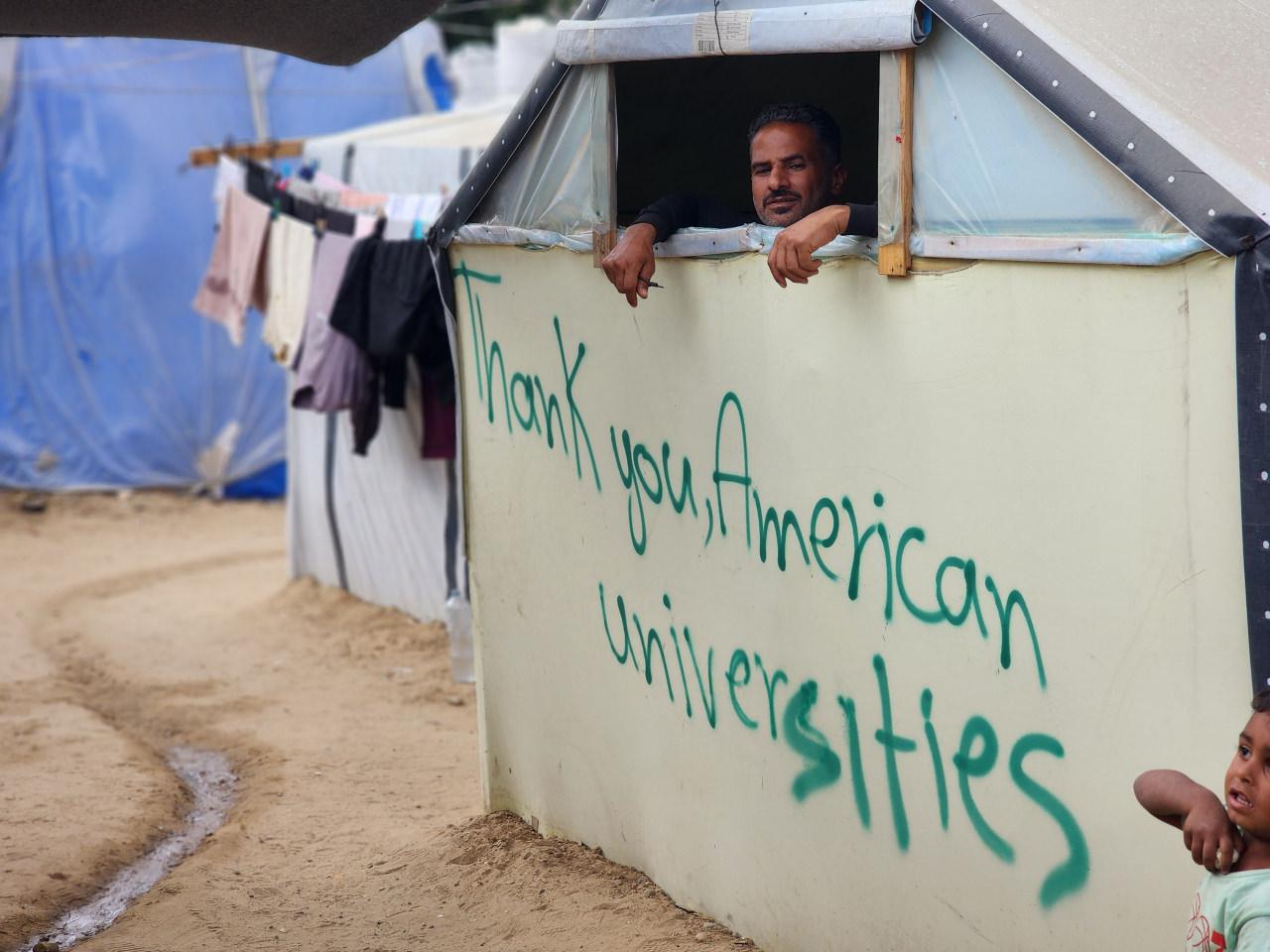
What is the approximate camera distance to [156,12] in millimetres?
3838

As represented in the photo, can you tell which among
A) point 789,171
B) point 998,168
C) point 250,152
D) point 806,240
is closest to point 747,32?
point 789,171

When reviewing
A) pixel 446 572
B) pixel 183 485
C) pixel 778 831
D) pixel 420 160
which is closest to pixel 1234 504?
pixel 778 831

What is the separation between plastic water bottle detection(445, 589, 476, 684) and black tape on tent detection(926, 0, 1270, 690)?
223 inches

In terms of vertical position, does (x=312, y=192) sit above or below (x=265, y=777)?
above

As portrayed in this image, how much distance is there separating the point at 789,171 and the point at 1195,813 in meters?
2.00

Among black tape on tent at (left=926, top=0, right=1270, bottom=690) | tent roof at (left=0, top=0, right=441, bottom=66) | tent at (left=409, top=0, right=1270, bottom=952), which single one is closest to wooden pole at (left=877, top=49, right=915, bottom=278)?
tent at (left=409, top=0, right=1270, bottom=952)

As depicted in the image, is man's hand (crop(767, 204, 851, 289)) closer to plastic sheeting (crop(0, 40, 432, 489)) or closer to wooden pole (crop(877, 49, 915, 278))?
wooden pole (crop(877, 49, 915, 278))

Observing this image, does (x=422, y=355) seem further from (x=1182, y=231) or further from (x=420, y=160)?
(x=1182, y=231)

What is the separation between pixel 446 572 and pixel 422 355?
1.48 metres

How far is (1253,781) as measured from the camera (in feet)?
7.64

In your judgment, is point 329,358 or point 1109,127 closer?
point 1109,127

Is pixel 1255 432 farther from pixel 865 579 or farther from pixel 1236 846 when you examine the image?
pixel 865 579

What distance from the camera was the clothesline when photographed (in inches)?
307

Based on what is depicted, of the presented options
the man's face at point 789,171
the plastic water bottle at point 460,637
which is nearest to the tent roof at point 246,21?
the man's face at point 789,171
